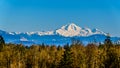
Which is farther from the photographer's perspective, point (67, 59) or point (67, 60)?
point (67, 60)

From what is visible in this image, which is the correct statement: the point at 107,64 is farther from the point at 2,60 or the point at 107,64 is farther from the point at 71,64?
the point at 2,60

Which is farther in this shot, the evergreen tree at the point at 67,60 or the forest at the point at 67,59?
the forest at the point at 67,59

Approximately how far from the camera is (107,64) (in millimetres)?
147250

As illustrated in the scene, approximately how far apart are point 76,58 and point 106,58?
703 inches

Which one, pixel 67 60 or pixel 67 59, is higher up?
pixel 67 59

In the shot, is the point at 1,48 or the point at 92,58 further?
the point at 1,48

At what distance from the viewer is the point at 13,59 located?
161250 mm

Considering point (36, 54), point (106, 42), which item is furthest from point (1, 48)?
point (106, 42)

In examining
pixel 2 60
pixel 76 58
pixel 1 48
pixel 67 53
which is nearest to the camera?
pixel 67 53

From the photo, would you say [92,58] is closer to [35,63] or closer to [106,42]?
[35,63]

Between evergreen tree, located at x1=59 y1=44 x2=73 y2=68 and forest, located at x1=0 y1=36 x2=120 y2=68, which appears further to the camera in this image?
forest, located at x1=0 y1=36 x2=120 y2=68

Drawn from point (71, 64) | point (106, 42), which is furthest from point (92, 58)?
point (106, 42)

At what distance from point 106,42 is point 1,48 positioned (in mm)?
45865

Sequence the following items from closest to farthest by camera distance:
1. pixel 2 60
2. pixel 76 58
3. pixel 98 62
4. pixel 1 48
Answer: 1. pixel 76 58
2. pixel 98 62
3. pixel 2 60
4. pixel 1 48
